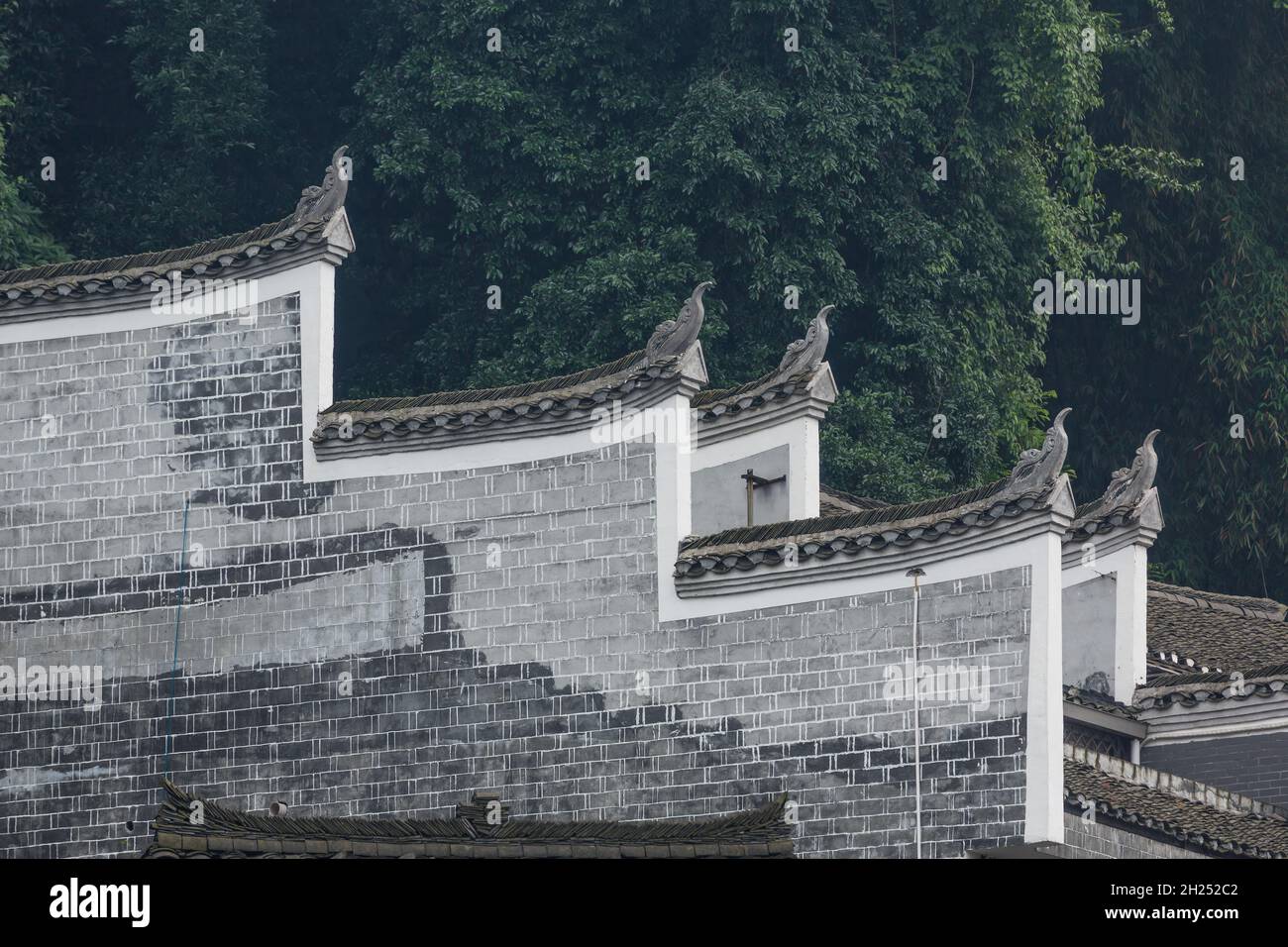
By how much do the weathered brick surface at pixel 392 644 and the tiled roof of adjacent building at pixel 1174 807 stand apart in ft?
8.64

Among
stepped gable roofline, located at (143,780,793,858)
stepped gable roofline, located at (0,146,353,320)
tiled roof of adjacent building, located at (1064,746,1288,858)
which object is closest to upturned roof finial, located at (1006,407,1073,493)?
tiled roof of adjacent building, located at (1064,746,1288,858)

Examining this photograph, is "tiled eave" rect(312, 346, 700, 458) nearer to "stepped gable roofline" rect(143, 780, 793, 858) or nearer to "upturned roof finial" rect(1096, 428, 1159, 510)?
"stepped gable roofline" rect(143, 780, 793, 858)

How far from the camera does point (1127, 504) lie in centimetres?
2636

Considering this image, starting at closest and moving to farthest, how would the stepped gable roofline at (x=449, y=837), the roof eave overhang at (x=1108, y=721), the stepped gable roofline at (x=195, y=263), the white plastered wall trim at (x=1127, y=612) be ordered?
the stepped gable roofline at (x=449, y=837), the stepped gable roofline at (x=195, y=263), the roof eave overhang at (x=1108, y=721), the white plastered wall trim at (x=1127, y=612)

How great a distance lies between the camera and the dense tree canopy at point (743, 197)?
122 ft

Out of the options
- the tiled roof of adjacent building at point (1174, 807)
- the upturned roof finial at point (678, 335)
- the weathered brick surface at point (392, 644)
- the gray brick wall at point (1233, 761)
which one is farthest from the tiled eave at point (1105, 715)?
the upturned roof finial at point (678, 335)

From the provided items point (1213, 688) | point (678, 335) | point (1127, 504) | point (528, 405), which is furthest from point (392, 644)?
point (1213, 688)

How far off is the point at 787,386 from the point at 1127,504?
171 inches

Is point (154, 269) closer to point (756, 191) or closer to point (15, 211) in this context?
point (15, 211)

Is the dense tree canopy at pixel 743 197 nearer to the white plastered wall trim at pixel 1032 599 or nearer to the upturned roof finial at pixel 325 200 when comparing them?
the upturned roof finial at pixel 325 200
